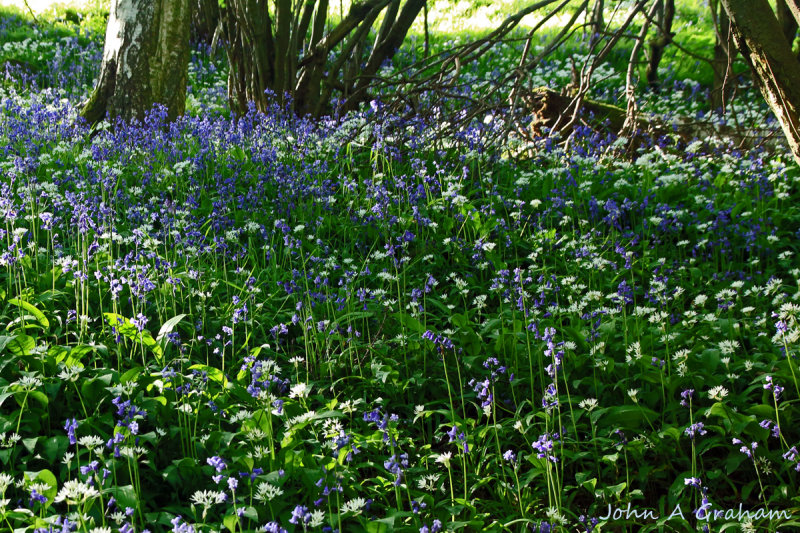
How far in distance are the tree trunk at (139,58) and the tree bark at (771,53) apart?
5108 millimetres

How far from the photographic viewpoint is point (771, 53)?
3.57m

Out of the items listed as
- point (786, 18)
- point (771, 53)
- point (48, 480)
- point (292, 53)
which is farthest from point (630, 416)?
point (786, 18)

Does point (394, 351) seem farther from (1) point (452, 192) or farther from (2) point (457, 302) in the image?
(1) point (452, 192)

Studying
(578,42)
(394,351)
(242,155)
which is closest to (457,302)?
(394,351)

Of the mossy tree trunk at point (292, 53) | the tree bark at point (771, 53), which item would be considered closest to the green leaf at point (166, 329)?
the tree bark at point (771, 53)

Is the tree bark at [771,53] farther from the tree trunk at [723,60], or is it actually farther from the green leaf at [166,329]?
the green leaf at [166,329]

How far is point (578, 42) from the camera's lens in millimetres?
13406

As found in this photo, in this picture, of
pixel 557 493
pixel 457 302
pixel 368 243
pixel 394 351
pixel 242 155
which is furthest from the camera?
pixel 242 155

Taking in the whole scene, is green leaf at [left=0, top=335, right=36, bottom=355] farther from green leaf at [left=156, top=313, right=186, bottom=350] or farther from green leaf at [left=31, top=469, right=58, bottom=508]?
green leaf at [left=31, top=469, right=58, bottom=508]

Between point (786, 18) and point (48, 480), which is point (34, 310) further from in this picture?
point (786, 18)

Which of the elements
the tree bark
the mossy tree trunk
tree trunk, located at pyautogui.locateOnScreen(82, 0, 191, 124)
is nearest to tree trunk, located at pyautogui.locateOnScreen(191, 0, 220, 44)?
the mossy tree trunk

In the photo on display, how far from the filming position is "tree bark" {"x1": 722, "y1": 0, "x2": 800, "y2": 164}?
3.56 metres

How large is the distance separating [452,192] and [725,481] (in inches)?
109

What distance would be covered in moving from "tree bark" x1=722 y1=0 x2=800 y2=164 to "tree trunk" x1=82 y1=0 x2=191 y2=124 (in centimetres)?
511
